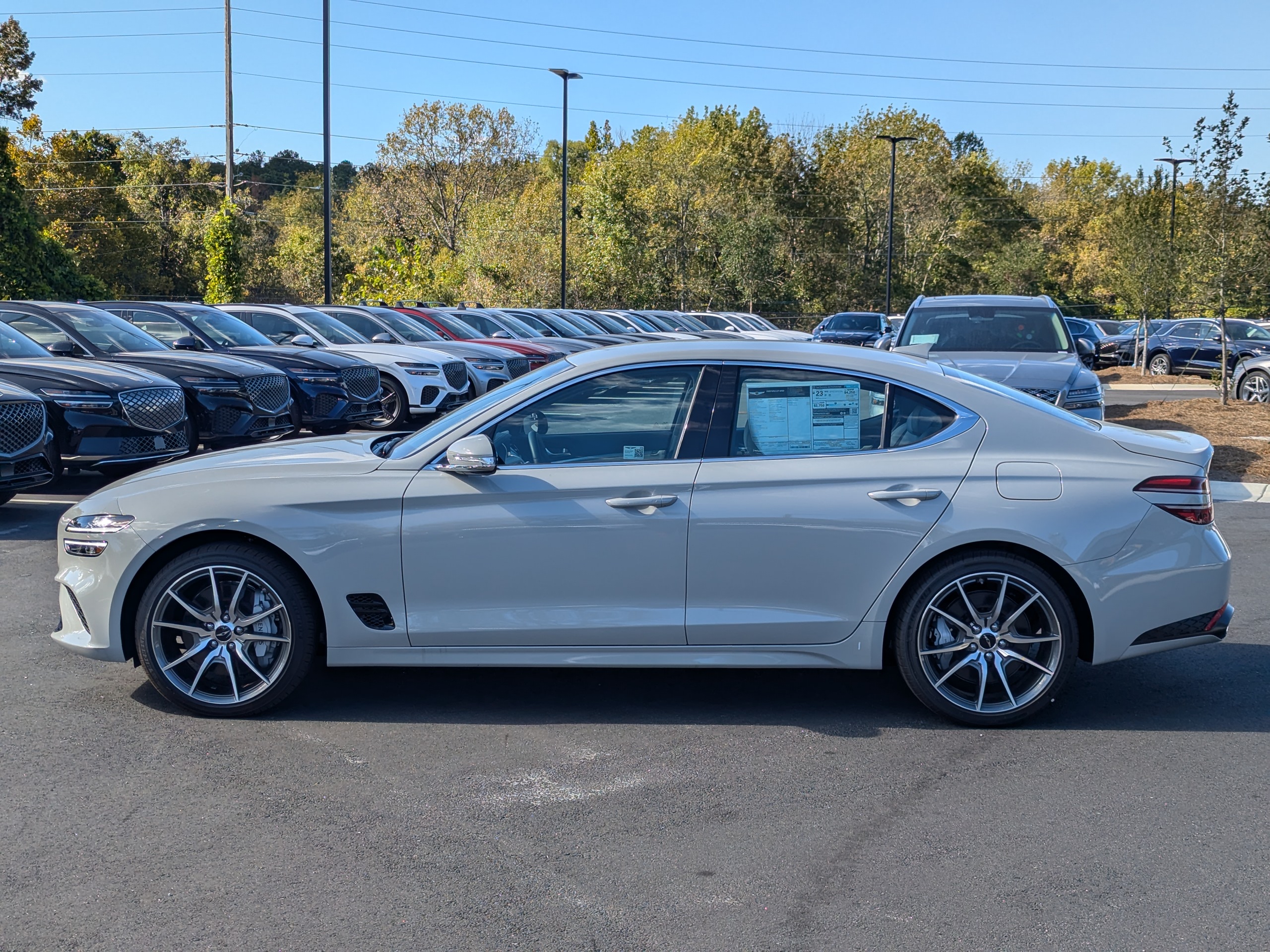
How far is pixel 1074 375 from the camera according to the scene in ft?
37.3

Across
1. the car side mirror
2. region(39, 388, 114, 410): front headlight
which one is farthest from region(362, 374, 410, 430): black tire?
the car side mirror

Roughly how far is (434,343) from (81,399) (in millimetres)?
8797

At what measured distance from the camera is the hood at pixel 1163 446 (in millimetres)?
5051

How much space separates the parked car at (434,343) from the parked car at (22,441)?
808 cm

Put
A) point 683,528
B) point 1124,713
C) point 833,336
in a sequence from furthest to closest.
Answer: point 833,336 → point 1124,713 → point 683,528

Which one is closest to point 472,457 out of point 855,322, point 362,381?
point 362,381

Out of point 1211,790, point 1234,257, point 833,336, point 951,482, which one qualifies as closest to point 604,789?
point 951,482

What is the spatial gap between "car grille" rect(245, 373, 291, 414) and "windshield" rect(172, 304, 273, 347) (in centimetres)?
206

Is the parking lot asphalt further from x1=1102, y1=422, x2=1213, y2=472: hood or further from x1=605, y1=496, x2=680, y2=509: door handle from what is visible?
x1=1102, y1=422, x2=1213, y2=472: hood

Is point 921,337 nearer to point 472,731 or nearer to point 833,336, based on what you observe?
point 472,731

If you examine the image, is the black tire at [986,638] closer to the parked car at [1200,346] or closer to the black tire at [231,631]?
the black tire at [231,631]

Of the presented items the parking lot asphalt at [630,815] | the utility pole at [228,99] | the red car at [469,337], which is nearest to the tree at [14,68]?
the utility pole at [228,99]

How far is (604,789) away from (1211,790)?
2192 mm

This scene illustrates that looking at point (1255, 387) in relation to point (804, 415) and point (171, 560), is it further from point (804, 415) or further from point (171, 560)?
point (171, 560)
